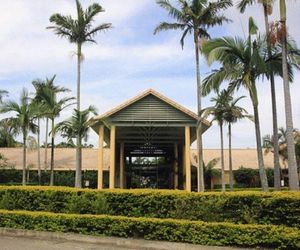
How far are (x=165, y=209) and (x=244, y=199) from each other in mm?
2251

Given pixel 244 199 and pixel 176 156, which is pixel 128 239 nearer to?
pixel 244 199

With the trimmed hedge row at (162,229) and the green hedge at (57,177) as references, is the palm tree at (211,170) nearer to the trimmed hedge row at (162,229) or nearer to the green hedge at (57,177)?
the green hedge at (57,177)

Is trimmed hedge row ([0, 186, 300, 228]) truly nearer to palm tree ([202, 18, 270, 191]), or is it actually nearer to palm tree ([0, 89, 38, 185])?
palm tree ([202, 18, 270, 191])

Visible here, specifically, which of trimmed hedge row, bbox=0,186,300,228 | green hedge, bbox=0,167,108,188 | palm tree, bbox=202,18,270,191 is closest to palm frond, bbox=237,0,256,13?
palm tree, bbox=202,18,270,191

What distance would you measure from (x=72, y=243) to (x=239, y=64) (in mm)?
10358

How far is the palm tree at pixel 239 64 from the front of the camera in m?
18.1

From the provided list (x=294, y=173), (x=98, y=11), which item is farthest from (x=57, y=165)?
(x=294, y=173)

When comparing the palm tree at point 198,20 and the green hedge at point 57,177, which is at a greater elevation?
the palm tree at point 198,20

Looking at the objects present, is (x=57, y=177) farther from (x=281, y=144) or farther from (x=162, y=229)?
(x=162, y=229)

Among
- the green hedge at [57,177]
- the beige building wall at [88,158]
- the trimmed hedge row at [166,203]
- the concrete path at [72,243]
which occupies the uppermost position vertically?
the beige building wall at [88,158]

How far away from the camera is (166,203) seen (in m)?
12.7

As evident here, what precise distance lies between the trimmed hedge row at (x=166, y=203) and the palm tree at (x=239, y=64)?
653 centimetres

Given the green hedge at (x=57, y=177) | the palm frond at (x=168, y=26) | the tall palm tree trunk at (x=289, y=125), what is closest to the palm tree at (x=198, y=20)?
the palm frond at (x=168, y=26)

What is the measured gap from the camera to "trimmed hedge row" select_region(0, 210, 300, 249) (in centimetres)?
1087
